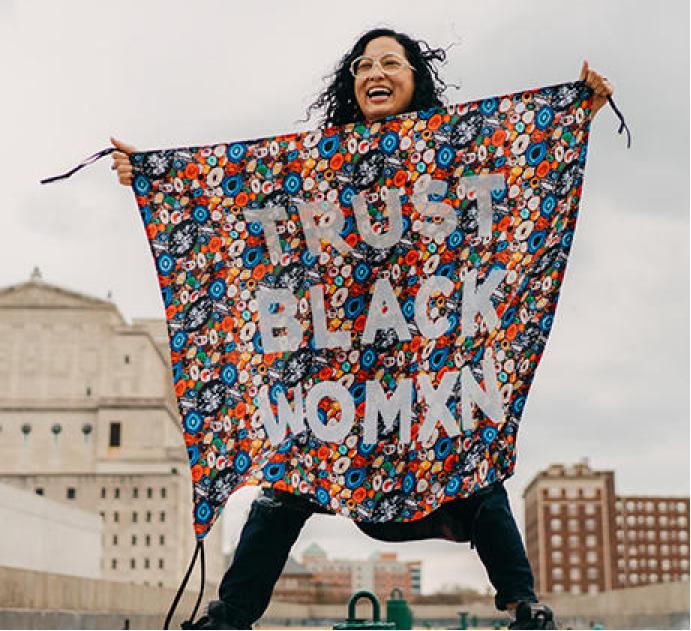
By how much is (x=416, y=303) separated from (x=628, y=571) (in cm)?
16537

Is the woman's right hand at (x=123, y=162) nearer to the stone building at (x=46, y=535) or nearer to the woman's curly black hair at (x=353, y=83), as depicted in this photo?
the woman's curly black hair at (x=353, y=83)

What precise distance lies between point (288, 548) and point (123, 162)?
185 centimetres

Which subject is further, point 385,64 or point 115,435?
point 115,435

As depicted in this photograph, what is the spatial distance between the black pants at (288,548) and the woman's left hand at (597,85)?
1.66m

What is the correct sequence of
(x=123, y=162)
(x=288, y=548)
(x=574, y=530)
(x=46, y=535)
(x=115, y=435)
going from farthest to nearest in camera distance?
(x=574, y=530) → (x=115, y=435) → (x=46, y=535) → (x=123, y=162) → (x=288, y=548)

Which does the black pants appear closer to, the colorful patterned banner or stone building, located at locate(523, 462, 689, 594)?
the colorful patterned banner

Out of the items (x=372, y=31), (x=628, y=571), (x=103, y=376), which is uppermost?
(x=103, y=376)

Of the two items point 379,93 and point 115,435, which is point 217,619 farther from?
point 115,435

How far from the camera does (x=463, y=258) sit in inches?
184

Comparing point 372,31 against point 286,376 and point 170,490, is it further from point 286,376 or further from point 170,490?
point 170,490

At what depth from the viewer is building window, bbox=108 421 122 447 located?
311ft

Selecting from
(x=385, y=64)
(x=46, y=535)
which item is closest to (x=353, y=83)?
(x=385, y=64)

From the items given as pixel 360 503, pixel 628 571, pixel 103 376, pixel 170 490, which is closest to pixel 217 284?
pixel 360 503

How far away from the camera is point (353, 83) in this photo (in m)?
5.33
